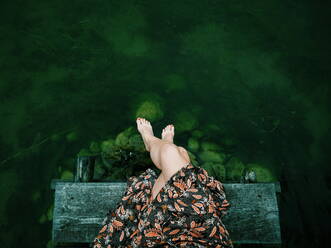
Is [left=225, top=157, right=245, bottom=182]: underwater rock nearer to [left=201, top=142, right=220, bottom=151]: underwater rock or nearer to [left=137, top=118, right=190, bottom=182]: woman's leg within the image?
[left=201, top=142, right=220, bottom=151]: underwater rock

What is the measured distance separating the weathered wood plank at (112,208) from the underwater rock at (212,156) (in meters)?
0.71

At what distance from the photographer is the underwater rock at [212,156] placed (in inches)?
113

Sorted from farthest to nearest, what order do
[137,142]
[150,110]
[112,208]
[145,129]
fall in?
[150,110], [137,142], [145,129], [112,208]

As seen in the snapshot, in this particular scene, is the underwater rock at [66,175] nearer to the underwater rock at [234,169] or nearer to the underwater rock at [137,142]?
the underwater rock at [137,142]

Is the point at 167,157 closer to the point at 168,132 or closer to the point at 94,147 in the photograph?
the point at 168,132

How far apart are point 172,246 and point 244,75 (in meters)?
2.22

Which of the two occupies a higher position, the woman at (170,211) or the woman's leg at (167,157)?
the woman's leg at (167,157)

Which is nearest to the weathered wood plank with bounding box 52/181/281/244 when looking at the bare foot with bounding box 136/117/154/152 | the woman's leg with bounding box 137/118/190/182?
the woman's leg with bounding box 137/118/190/182

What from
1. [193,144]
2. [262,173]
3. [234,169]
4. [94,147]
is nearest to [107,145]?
[94,147]

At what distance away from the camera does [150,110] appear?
10.1 ft

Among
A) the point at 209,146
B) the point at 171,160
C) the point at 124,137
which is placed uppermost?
the point at 124,137

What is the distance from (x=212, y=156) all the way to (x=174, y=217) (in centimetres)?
124

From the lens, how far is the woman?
1.72 metres

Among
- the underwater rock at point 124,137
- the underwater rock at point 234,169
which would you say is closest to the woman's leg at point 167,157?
the underwater rock at point 124,137
